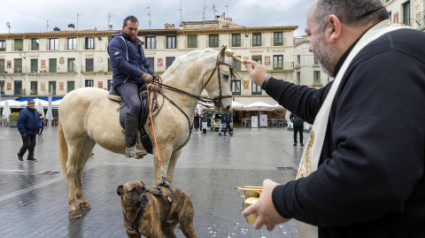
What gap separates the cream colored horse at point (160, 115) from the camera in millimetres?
3666

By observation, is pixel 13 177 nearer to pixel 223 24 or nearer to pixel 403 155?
pixel 403 155

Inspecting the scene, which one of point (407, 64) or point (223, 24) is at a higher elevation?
point (223, 24)

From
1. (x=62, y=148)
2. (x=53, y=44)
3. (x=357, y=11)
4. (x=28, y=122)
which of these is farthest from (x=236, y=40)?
(x=357, y=11)

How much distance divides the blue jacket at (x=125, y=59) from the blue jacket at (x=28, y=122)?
771cm

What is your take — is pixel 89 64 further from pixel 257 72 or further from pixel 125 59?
pixel 257 72

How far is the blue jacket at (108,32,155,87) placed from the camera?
369 cm

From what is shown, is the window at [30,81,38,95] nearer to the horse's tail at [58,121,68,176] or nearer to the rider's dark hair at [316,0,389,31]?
the horse's tail at [58,121,68,176]

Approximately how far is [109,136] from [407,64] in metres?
3.58

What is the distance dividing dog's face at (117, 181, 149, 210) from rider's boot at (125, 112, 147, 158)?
126 centimetres

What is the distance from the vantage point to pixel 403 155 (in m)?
0.78

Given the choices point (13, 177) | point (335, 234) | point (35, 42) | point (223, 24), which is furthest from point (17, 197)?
point (35, 42)

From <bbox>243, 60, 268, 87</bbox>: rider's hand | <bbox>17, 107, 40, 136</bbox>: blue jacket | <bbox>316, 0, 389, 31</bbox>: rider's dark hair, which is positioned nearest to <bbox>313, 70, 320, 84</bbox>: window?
<bbox>17, 107, 40, 136</bbox>: blue jacket

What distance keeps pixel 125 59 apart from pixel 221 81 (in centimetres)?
121

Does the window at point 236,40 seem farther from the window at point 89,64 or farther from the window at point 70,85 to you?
the window at point 70,85
